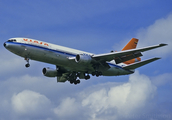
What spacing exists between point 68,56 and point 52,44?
328cm

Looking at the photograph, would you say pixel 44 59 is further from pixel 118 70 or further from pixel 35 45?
pixel 118 70

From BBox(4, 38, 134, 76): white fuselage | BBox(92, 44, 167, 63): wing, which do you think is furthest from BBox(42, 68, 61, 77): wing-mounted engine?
BBox(92, 44, 167, 63): wing

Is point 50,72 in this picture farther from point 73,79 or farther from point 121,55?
point 121,55

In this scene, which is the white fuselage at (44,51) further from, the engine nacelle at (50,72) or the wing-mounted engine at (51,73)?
the engine nacelle at (50,72)

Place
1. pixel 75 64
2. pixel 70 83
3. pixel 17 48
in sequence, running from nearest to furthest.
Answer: pixel 17 48, pixel 75 64, pixel 70 83

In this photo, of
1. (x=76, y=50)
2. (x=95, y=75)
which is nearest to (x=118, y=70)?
(x=95, y=75)

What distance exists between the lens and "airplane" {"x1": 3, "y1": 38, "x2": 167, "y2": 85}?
166ft

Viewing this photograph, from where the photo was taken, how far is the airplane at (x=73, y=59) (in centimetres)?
5053

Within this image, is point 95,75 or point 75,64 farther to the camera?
point 95,75

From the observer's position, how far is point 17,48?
1971 inches

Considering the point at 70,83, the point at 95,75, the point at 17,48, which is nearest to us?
the point at 17,48

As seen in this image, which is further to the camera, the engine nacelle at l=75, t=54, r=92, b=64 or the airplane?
the engine nacelle at l=75, t=54, r=92, b=64

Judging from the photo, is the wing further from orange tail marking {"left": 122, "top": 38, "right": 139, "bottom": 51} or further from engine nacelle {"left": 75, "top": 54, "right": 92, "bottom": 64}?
orange tail marking {"left": 122, "top": 38, "right": 139, "bottom": 51}

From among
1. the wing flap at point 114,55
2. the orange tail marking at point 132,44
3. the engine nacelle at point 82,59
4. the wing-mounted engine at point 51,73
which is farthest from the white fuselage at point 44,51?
the orange tail marking at point 132,44
